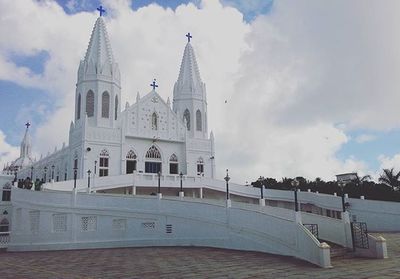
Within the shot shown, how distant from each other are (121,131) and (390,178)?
27.2 m

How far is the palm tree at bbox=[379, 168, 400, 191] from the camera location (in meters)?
39.1

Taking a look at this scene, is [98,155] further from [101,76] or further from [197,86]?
[197,86]

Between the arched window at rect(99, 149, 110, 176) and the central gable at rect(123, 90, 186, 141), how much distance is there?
126 inches

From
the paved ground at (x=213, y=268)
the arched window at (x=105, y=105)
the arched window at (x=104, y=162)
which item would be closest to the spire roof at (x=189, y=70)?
the arched window at (x=105, y=105)

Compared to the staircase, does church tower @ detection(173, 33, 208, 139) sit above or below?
above

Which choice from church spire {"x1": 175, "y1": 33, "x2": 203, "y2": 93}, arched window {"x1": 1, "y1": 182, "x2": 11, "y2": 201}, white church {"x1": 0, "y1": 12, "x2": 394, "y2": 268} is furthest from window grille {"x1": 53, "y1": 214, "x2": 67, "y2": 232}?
church spire {"x1": 175, "y1": 33, "x2": 203, "y2": 93}

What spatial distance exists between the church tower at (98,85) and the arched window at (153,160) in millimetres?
4787

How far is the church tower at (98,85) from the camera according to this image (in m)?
39.1

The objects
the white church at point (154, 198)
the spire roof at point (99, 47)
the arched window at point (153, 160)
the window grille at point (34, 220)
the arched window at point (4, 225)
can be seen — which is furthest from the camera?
the arched window at point (4, 225)

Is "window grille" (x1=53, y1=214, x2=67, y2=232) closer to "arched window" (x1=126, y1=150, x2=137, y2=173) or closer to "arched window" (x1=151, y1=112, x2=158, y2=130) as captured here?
"arched window" (x1=126, y1=150, x2=137, y2=173)

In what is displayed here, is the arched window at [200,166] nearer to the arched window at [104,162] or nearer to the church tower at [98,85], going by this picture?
the church tower at [98,85]

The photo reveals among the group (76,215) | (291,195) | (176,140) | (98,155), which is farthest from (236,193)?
(76,215)

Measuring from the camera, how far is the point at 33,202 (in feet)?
81.3

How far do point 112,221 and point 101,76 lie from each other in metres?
20.7
